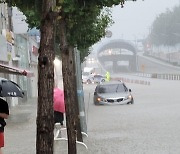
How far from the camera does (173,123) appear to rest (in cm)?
1778

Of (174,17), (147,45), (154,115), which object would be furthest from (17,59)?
(147,45)

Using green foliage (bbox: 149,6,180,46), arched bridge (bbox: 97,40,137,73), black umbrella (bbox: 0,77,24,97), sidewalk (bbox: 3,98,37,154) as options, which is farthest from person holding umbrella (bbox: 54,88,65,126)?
arched bridge (bbox: 97,40,137,73)

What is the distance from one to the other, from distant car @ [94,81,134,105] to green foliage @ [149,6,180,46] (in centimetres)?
9920

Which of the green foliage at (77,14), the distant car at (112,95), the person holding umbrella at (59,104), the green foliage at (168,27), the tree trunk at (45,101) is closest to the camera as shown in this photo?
the tree trunk at (45,101)

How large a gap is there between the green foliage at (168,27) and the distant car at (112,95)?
99202mm

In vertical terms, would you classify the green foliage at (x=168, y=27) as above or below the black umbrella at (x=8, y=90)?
above

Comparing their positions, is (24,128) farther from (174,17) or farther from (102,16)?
(174,17)

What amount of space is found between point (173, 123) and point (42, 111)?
1274 centimetres

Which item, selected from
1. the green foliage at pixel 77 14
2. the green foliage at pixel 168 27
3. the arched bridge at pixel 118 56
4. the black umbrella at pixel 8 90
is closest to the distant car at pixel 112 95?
the green foliage at pixel 77 14

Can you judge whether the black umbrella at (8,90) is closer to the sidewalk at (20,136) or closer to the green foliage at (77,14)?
the green foliage at (77,14)

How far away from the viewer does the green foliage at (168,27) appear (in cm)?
13362

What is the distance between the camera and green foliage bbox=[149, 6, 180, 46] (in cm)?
13362

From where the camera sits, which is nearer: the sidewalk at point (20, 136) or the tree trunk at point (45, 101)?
the tree trunk at point (45, 101)

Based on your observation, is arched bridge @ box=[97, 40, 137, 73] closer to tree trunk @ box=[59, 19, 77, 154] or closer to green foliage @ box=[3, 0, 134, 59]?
green foliage @ box=[3, 0, 134, 59]
